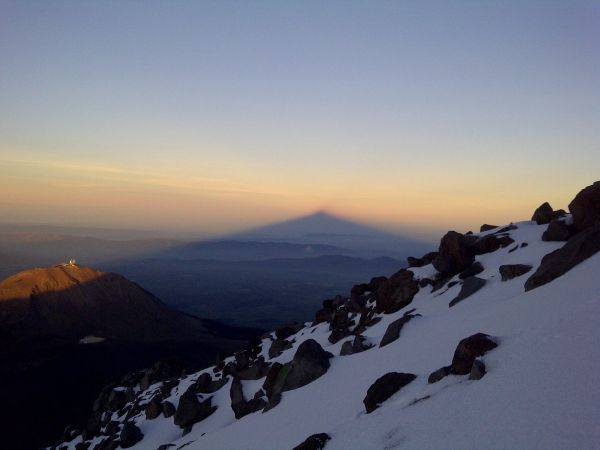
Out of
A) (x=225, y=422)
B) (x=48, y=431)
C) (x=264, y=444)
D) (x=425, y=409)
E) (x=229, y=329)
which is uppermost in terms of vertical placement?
(x=425, y=409)

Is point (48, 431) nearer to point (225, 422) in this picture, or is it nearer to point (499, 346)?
point (225, 422)

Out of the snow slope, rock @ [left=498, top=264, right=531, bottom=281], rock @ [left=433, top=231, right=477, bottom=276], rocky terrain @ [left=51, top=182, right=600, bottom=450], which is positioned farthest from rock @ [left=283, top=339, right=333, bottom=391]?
rock @ [left=433, top=231, right=477, bottom=276]

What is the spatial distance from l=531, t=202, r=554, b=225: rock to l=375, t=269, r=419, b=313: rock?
7627mm

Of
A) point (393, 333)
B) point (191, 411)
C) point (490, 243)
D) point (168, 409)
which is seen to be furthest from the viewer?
point (168, 409)

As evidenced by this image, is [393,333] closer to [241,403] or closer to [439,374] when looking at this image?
[439,374]

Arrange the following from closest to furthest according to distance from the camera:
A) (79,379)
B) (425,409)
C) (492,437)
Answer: (492,437) → (425,409) → (79,379)

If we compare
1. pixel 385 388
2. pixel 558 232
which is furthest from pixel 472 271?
pixel 385 388

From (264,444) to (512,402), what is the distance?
7790 mm

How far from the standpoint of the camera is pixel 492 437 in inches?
262

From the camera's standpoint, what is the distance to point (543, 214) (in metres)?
24.7

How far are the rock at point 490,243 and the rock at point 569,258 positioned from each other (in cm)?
899

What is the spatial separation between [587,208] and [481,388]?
14.4m

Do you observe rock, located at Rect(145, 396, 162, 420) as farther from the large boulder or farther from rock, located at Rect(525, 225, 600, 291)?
rock, located at Rect(525, 225, 600, 291)

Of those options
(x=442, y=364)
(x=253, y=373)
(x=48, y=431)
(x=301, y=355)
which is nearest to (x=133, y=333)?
(x=48, y=431)
